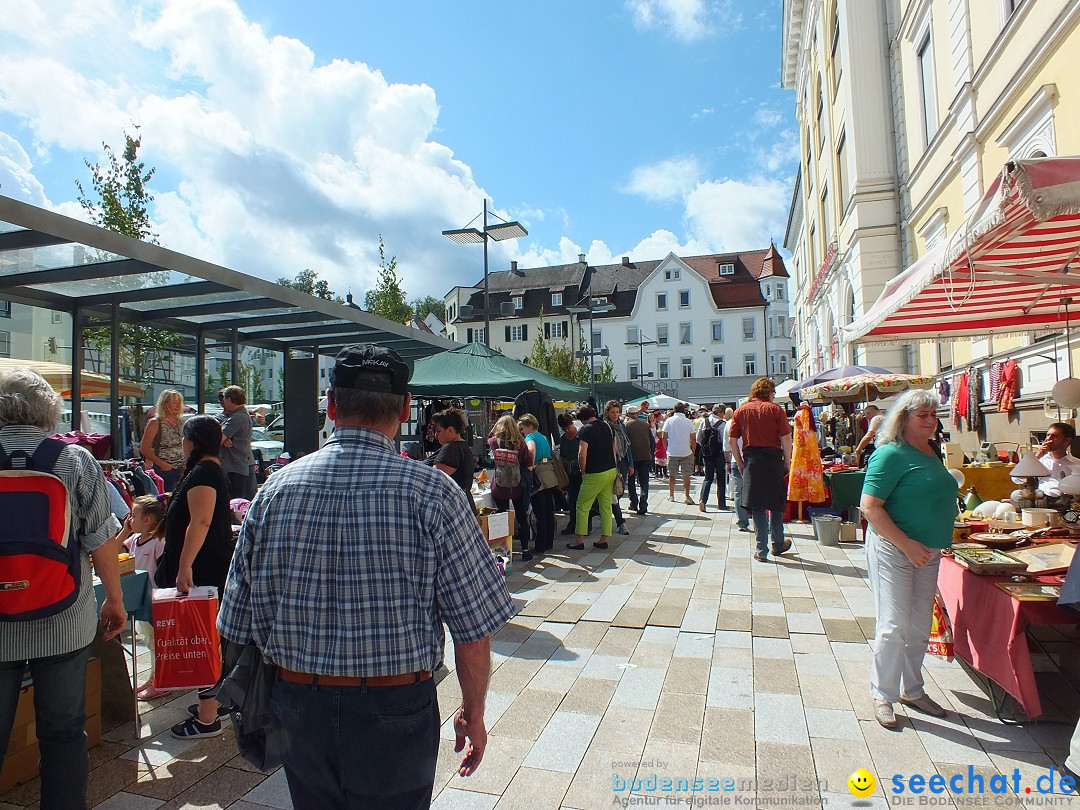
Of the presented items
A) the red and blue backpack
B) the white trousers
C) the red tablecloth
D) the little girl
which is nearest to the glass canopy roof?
the little girl

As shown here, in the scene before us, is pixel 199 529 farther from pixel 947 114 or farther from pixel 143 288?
pixel 947 114

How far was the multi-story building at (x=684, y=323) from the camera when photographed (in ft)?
173

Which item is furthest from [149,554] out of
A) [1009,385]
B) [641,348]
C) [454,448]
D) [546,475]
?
[641,348]

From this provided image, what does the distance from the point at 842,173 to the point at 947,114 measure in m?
8.79

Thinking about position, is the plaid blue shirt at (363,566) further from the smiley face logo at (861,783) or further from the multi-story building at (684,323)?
the multi-story building at (684,323)

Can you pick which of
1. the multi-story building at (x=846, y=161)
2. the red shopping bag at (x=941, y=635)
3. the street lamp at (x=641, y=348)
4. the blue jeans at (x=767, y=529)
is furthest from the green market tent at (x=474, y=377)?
the street lamp at (x=641, y=348)

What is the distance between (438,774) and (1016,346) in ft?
34.3

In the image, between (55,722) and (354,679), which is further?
(55,722)

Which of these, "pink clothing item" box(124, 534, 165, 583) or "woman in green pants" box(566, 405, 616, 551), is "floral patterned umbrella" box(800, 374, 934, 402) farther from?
"pink clothing item" box(124, 534, 165, 583)

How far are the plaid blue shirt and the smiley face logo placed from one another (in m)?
2.10

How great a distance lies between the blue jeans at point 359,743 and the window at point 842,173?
2055 cm

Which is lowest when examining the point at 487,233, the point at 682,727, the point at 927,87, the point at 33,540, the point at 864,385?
the point at 682,727

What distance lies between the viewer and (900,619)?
3523 millimetres

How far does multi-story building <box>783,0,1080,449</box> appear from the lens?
814 centimetres
